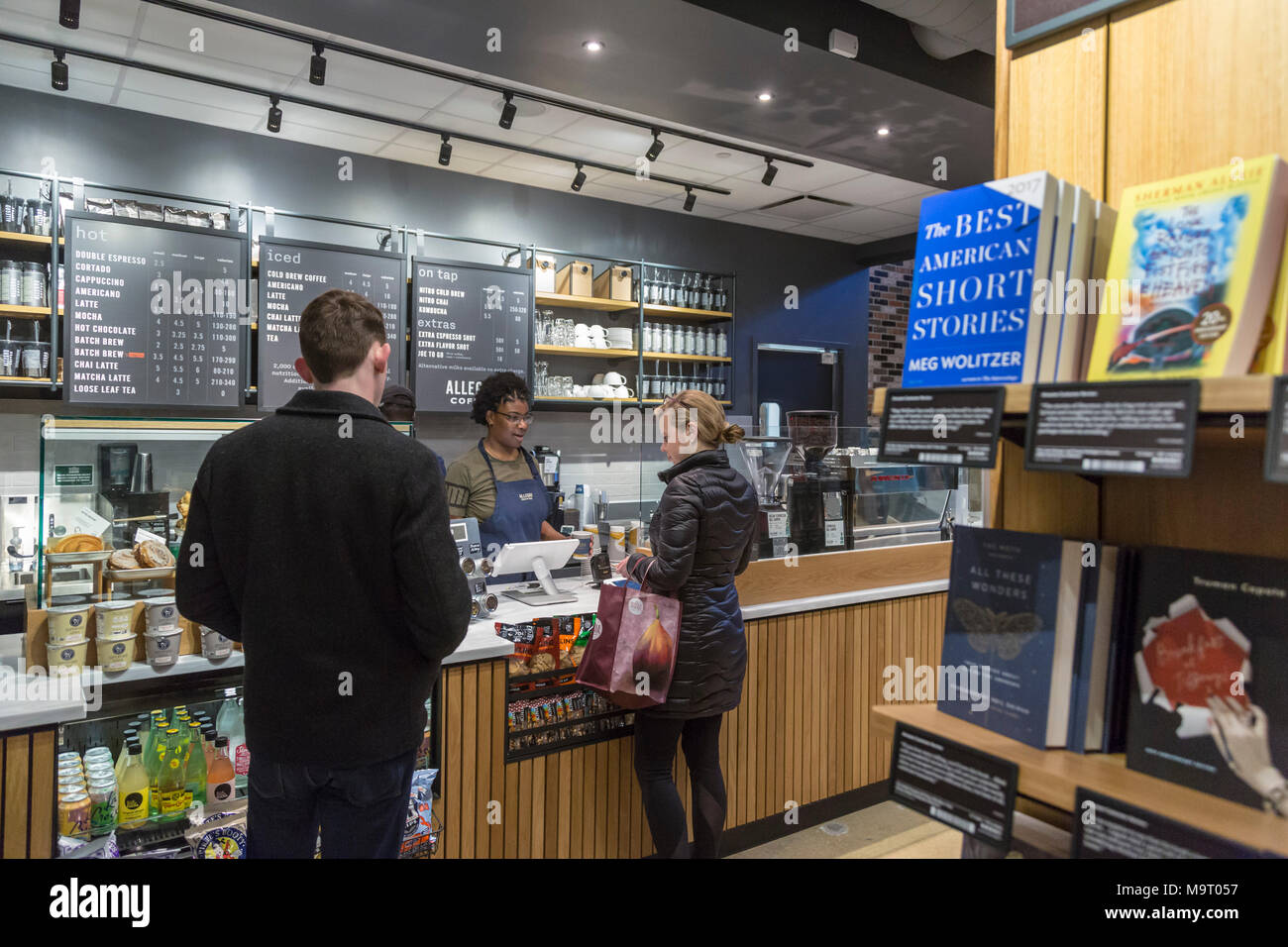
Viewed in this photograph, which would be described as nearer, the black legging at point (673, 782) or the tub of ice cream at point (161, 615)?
the tub of ice cream at point (161, 615)

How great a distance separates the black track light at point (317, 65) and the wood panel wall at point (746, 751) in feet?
9.35

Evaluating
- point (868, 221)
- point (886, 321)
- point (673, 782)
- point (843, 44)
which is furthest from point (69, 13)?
point (886, 321)

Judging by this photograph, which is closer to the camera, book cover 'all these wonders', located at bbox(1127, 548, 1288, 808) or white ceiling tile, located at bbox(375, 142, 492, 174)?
book cover 'all these wonders', located at bbox(1127, 548, 1288, 808)

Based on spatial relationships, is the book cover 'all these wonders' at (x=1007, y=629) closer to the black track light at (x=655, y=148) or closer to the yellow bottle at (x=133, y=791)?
the yellow bottle at (x=133, y=791)

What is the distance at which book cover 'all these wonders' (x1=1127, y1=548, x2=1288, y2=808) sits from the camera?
2.92 ft

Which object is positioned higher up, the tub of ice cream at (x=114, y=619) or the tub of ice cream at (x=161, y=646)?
the tub of ice cream at (x=114, y=619)

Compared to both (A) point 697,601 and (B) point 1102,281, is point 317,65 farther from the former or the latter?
(B) point 1102,281

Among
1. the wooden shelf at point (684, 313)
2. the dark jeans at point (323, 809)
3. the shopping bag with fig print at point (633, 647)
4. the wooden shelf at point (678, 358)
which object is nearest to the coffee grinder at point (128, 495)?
the dark jeans at point (323, 809)

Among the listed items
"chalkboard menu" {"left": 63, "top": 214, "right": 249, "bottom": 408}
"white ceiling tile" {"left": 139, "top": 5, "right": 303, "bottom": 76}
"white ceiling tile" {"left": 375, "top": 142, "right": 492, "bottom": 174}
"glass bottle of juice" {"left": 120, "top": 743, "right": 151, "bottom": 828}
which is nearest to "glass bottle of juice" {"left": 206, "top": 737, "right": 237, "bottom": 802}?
"glass bottle of juice" {"left": 120, "top": 743, "right": 151, "bottom": 828}

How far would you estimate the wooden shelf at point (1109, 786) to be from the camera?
2.72ft

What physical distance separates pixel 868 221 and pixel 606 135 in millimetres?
2858

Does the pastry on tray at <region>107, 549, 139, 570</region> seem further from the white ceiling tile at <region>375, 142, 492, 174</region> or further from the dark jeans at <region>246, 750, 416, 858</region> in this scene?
the white ceiling tile at <region>375, 142, 492, 174</region>

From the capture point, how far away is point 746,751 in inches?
132

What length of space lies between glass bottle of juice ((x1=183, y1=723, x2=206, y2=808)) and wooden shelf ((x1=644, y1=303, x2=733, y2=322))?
15.0ft
